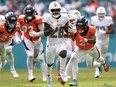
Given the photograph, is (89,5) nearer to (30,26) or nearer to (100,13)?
(100,13)

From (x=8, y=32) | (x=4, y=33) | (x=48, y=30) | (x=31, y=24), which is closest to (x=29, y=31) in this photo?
(x=31, y=24)

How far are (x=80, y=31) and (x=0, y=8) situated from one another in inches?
360

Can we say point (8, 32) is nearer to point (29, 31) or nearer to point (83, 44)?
point (29, 31)

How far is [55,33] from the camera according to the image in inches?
508

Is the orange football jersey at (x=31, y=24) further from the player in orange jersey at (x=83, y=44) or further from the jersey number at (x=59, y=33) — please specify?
the jersey number at (x=59, y=33)

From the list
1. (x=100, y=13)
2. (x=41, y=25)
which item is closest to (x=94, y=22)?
(x=100, y=13)

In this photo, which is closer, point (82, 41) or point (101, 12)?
point (82, 41)

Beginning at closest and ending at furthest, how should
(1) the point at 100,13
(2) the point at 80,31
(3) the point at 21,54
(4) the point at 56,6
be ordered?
(4) the point at 56,6 < (2) the point at 80,31 < (1) the point at 100,13 < (3) the point at 21,54

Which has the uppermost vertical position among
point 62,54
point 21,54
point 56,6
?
point 56,6

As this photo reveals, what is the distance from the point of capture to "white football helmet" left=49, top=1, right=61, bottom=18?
41.6 ft

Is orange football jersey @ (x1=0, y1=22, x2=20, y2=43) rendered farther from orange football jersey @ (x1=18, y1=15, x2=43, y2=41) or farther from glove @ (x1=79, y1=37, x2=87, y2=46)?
glove @ (x1=79, y1=37, x2=87, y2=46)

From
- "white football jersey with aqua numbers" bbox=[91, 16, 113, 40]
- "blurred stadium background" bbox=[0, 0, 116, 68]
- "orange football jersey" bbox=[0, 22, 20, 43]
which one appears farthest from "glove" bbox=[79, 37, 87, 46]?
"blurred stadium background" bbox=[0, 0, 116, 68]

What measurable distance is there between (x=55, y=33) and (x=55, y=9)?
588 mm

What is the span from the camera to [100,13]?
19000mm
